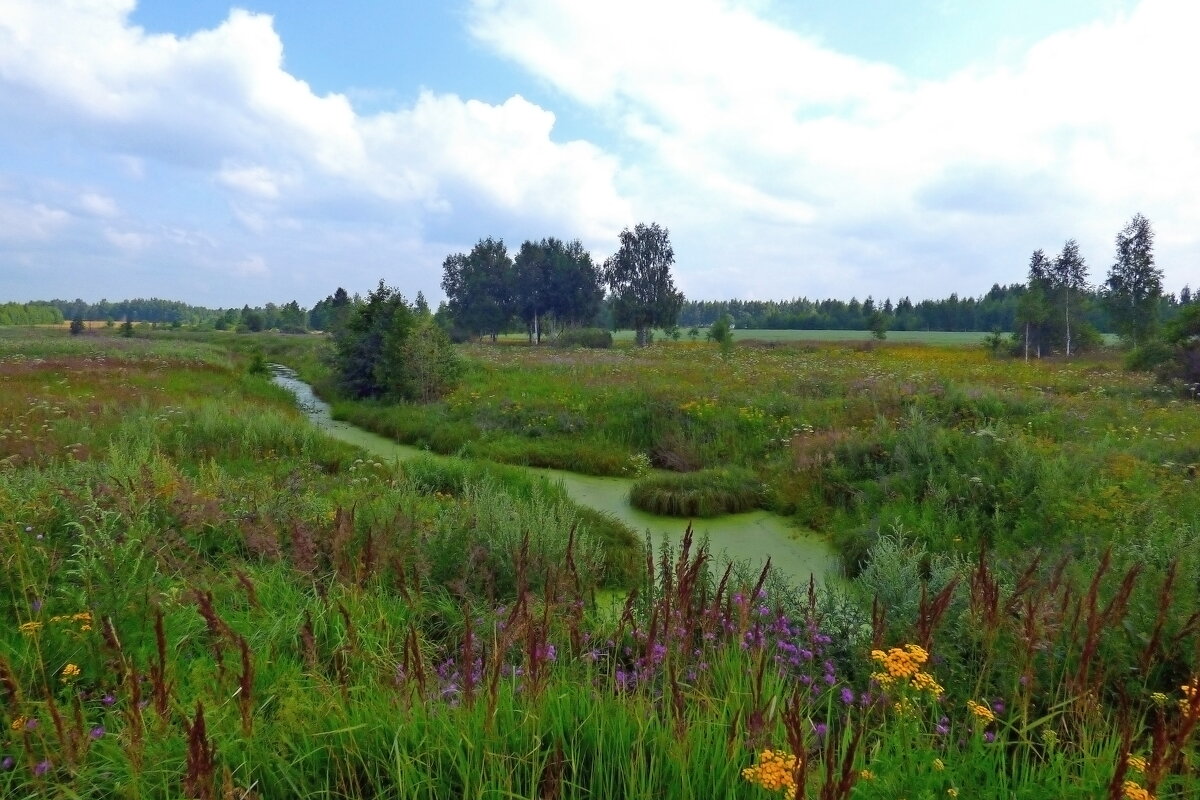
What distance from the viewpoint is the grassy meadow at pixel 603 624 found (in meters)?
1.91

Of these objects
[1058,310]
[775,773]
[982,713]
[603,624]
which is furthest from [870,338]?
[775,773]

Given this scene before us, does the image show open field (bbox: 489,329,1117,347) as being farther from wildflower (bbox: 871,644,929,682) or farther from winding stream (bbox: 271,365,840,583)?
wildflower (bbox: 871,644,929,682)

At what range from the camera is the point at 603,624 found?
3857 mm

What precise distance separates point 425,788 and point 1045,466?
798 centimetres

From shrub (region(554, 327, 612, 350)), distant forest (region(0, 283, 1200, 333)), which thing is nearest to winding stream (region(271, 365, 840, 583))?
shrub (region(554, 327, 612, 350))

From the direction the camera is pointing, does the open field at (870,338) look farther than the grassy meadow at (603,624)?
Yes

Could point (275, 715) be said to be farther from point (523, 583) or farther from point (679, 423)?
point (679, 423)

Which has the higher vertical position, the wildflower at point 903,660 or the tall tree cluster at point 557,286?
the tall tree cluster at point 557,286

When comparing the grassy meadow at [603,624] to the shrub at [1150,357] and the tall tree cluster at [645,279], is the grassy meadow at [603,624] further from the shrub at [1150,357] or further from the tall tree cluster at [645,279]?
the tall tree cluster at [645,279]

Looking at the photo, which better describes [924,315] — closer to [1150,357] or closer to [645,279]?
[645,279]

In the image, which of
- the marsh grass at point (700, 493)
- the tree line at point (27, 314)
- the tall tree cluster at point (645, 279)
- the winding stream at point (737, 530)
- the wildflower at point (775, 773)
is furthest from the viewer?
the tree line at point (27, 314)

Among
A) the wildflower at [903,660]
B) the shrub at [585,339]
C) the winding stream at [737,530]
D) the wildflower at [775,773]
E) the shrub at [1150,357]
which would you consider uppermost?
the shrub at [585,339]

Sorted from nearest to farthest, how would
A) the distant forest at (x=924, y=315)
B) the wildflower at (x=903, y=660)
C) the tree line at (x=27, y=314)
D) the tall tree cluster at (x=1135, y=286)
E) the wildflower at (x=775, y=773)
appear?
the wildflower at (x=775, y=773), the wildflower at (x=903, y=660), the tall tree cluster at (x=1135, y=286), the distant forest at (x=924, y=315), the tree line at (x=27, y=314)

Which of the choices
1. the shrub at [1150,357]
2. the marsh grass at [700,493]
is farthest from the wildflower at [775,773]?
the shrub at [1150,357]
